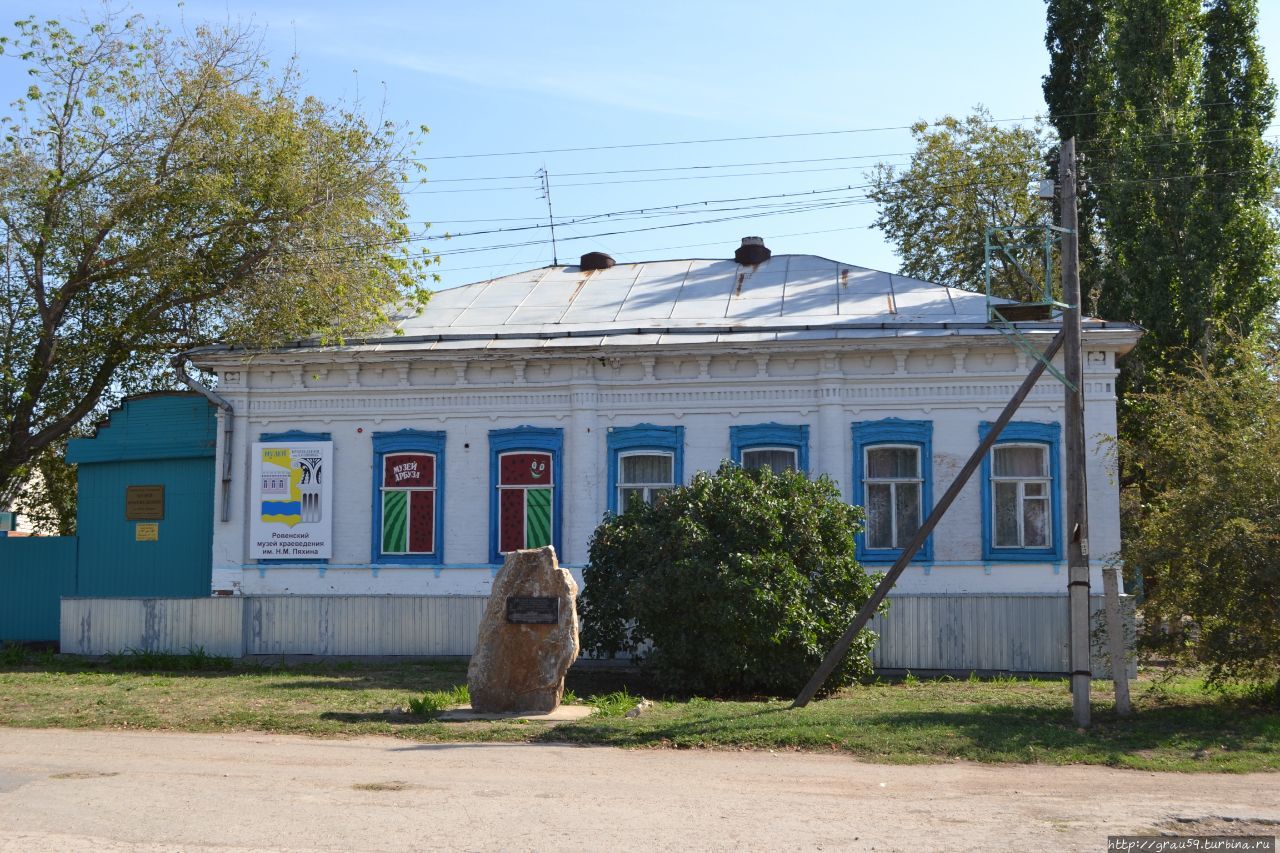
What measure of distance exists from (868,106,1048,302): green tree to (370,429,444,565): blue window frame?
54.9 feet

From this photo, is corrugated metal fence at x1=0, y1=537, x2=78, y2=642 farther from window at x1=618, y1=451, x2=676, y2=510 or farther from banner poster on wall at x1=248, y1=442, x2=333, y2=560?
window at x1=618, y1=451, x2=676, y2=510

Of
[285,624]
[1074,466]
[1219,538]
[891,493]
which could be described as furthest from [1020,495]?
[285,624]

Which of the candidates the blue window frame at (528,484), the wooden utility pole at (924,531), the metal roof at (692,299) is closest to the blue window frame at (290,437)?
the metal roof at (692,299)

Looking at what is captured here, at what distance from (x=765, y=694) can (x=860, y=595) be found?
1817mm

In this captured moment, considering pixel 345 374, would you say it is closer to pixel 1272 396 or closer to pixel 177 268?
pixel 177 268

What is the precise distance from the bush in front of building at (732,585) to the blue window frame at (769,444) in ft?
10.4

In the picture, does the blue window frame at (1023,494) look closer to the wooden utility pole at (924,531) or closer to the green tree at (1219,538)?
the green tree at (1219,538)

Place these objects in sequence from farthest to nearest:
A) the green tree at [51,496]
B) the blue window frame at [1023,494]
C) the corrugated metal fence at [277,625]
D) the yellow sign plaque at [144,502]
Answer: the green tree at [51,496], the yellow sign plaque at [144,502], the corrugated metal fence at [277,625], the blue window frame at [1023,494]

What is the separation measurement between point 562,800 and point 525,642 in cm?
453

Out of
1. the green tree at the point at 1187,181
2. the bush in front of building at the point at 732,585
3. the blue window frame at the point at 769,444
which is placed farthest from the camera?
the green tree at the point at 1187,181

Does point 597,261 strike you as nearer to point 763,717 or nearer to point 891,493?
point 891,493

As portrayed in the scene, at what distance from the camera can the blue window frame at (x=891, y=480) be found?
1911cm

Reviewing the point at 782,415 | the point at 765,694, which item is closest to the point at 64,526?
the point at 782,415

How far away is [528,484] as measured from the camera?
20047 mm
